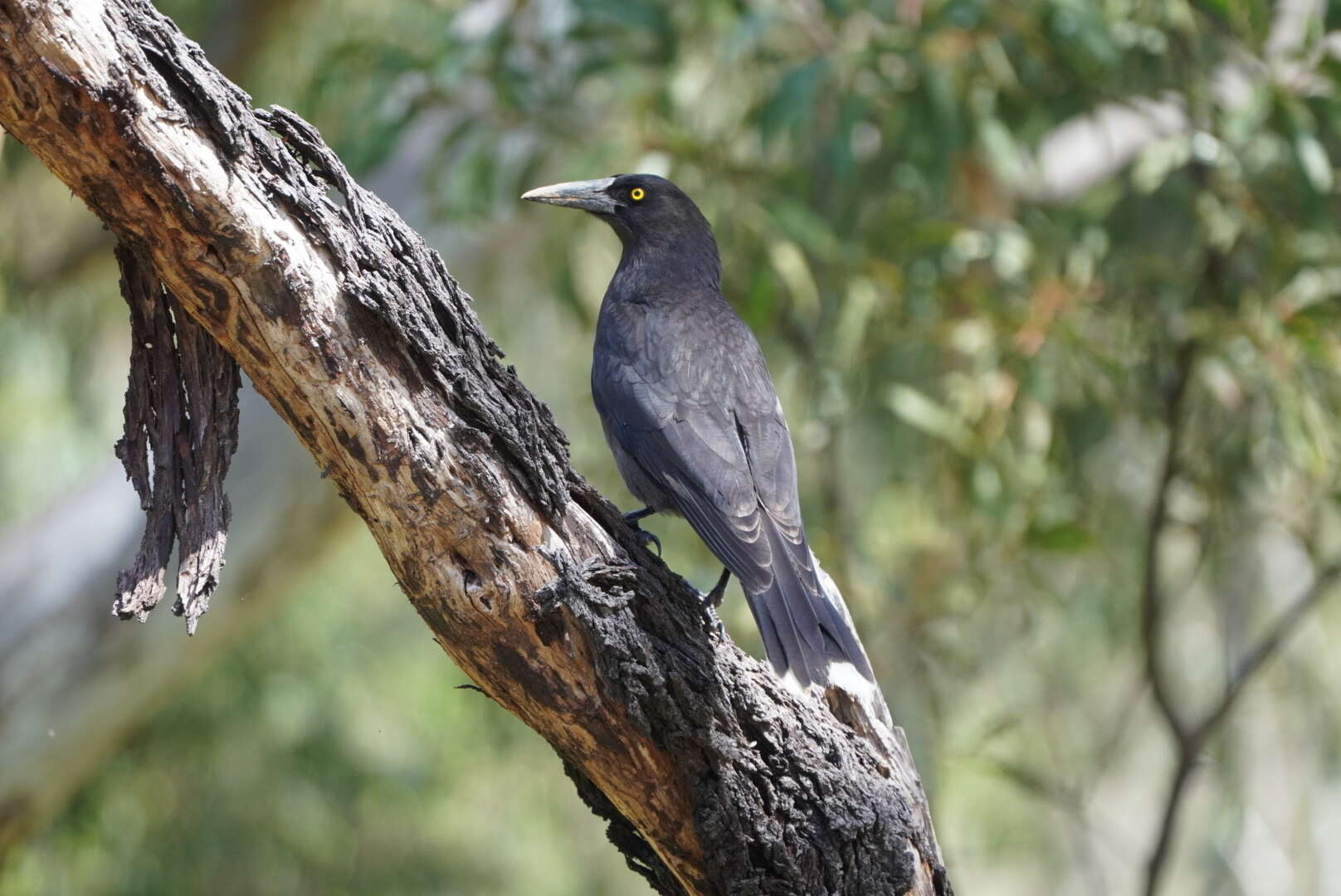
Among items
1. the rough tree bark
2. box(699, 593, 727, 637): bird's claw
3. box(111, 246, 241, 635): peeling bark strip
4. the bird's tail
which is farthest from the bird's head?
the rough tree bark

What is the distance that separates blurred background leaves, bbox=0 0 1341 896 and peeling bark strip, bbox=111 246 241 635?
2399 millimetres

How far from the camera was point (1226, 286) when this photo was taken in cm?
535

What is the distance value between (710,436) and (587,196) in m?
1.11

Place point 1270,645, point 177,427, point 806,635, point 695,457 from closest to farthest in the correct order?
point 177,427 → point 806,635 → point 695,457 → point 1270,645

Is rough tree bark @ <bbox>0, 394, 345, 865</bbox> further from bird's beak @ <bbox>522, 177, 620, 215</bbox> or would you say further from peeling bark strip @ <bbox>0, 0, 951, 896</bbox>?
peeling bark strip @ <bbox>0, 0, 951, 896</bbox>

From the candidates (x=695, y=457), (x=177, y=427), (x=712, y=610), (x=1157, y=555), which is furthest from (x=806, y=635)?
(x=1157, y=555)

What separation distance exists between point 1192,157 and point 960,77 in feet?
3.00

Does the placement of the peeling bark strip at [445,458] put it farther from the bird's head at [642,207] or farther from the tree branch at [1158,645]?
the tree branch at [1158,645]

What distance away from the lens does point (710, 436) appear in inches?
124

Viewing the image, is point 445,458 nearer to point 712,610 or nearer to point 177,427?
point 177,427

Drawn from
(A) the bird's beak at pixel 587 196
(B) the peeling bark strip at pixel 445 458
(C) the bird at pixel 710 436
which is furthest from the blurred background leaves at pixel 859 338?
(B) the peeling bark strip at pixel 445 458

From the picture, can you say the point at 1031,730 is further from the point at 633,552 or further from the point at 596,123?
the point at 633,552

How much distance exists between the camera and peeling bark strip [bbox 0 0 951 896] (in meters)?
2.07

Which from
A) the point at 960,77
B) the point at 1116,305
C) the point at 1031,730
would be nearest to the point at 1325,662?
the point at 1031,730
